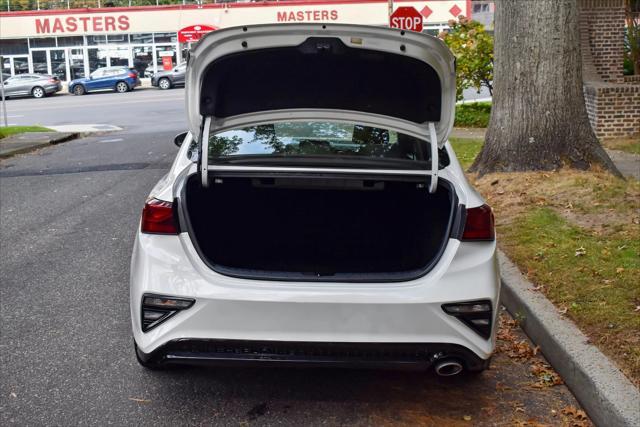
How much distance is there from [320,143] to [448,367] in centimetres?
145

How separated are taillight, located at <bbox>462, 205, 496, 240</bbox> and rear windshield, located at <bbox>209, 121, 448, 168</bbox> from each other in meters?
0.36

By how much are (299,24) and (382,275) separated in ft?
4.22

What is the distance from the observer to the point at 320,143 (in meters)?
4.58

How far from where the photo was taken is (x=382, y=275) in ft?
12.8

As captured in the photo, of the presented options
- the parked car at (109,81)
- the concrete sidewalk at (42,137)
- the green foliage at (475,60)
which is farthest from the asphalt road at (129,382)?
the parked car at (109,81)

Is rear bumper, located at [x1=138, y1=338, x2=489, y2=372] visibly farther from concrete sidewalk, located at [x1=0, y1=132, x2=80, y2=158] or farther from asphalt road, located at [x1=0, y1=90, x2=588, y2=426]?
concrete sidewalk, located at [x1=0, y1=132, x2=80, y2=158]

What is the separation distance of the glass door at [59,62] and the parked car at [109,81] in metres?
6.42

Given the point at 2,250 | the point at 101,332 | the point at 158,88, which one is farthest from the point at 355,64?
the point at 158,88

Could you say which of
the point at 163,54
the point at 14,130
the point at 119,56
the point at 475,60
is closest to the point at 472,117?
A: the point at 475,60

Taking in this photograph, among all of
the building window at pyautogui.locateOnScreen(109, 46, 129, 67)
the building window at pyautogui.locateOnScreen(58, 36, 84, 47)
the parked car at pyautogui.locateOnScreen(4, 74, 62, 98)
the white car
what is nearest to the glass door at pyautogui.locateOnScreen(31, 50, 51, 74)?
the building window at pyautogui.locateOnScreen(58, 36, 84, 47)

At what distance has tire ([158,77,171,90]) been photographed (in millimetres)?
43156

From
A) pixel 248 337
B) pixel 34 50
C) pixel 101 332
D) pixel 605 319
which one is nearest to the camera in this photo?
pixel 248 337

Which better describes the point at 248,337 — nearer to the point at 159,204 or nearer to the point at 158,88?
the point at 159,204

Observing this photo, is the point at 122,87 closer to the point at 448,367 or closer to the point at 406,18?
the point at 406,18
